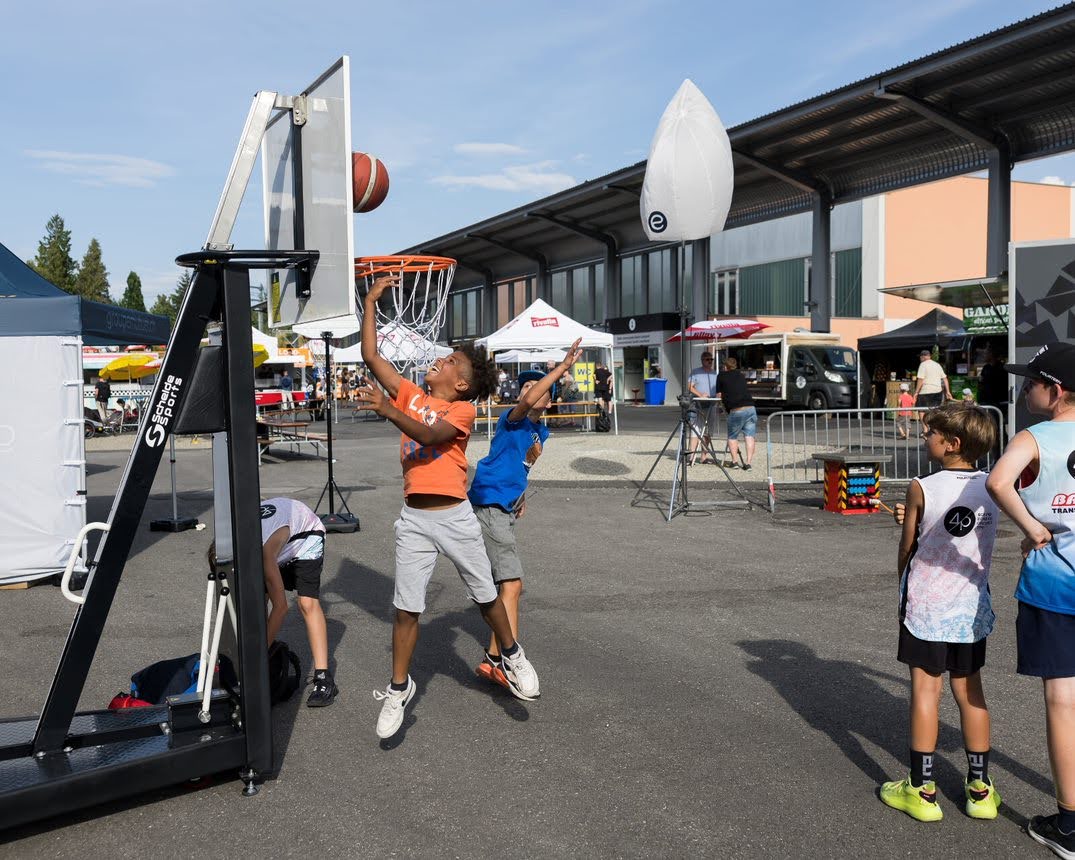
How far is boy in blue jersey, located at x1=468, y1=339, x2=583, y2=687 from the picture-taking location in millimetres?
5414

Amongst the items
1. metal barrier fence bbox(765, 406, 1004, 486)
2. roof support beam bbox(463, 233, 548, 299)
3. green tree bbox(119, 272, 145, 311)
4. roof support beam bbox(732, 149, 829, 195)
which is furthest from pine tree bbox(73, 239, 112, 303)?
metal barrier fence bbox(765, 406, 1004, 486)

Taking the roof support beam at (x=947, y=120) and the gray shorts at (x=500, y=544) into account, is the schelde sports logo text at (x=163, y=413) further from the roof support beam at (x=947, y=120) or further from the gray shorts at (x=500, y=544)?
the roof support beam at (x=947, y=120)

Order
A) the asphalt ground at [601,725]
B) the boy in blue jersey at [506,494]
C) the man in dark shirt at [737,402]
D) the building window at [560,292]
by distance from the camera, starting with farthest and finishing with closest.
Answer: the building window at [560,292] < the man in dark shirt at [737,402] < the boy in blue jersey at [506,494] < the asphalt ground at [601,725]

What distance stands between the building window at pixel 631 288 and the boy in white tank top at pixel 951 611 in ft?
147

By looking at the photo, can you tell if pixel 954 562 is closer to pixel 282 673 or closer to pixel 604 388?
pixel 282 673

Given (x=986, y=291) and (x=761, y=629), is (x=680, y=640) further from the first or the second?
(x=986, y=291)

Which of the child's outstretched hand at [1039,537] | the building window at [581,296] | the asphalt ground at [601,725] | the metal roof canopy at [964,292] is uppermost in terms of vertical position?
the building window at [581,296]

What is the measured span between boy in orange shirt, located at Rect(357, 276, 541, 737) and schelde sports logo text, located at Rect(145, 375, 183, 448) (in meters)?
0.88

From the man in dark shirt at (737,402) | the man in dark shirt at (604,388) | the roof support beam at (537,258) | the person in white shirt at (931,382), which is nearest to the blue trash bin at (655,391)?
the roof support beam at (537,258)

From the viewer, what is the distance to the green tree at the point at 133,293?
87.6 metres

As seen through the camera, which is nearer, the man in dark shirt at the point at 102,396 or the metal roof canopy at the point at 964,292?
the metal roof canopy at the point at 964,292

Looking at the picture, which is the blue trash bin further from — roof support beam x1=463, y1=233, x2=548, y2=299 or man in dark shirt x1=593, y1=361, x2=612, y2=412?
man in dark shirt x1=593, y1=361, x2=612, y2=412

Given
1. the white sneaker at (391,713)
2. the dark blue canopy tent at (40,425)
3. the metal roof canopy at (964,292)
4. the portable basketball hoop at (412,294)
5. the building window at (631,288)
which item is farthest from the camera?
the building window at (631,288)

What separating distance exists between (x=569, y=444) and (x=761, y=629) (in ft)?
47.7
